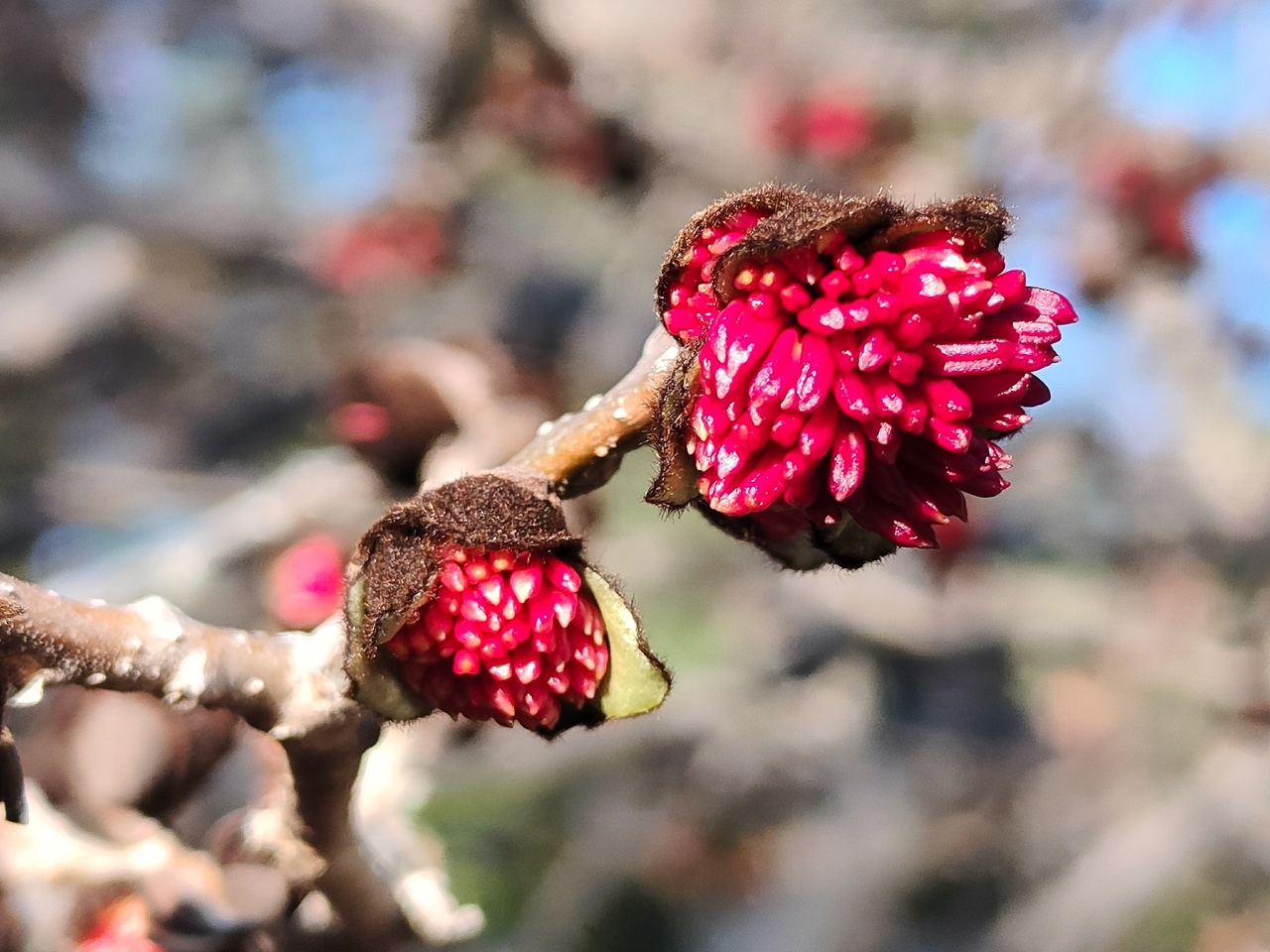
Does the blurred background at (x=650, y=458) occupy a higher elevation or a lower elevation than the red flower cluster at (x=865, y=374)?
higher

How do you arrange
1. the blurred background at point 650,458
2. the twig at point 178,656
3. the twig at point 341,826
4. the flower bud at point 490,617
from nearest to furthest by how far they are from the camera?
the twig at point 178,656 → the flower bud at point 490,617 → the twig at point 341,826 → the blurred background at point 650,458

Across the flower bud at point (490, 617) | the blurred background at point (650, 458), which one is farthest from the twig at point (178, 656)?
the blurred background at point (650, 458)

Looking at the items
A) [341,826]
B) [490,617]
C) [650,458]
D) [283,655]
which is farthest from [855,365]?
[650,458]

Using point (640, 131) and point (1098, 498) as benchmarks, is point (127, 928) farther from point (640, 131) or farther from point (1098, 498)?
point (1098, 498)

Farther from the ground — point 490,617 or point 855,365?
point 855,365

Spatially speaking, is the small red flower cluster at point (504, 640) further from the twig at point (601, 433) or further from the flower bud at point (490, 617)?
the twig at point (601, 433)

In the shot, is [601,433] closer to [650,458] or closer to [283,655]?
[283,655]
